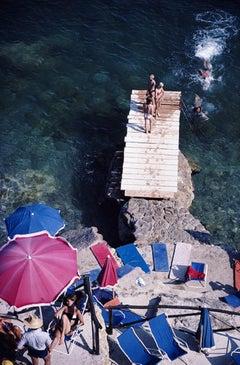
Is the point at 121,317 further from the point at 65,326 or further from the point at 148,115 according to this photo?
the point at 148,115

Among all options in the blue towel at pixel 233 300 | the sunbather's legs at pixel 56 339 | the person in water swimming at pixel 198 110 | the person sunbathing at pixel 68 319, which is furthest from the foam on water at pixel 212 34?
the sunbather's legs at pixel 56 339

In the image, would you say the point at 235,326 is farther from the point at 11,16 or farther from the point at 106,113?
the point at 11,16

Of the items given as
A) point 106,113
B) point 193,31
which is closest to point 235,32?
point 193,31

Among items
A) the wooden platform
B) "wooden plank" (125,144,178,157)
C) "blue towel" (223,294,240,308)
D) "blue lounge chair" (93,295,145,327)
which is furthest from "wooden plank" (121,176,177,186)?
"blue lounge chair" (93,295,145,327)

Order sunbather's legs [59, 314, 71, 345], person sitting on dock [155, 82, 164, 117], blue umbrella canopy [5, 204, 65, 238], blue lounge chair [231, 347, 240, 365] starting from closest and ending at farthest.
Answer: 1. sunbather's legs [59, 314, 71, 345]
2. blue lounge chair [231, 347, 240, 365]
3. blue umbrella canopy [5, 204, 65, 238]
4. person sitting on dock [155, 82, 164, 117]

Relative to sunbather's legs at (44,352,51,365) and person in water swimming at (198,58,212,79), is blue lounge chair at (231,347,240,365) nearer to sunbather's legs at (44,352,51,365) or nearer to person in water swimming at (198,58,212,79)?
sunbather's legs at (44,352,51,365)
